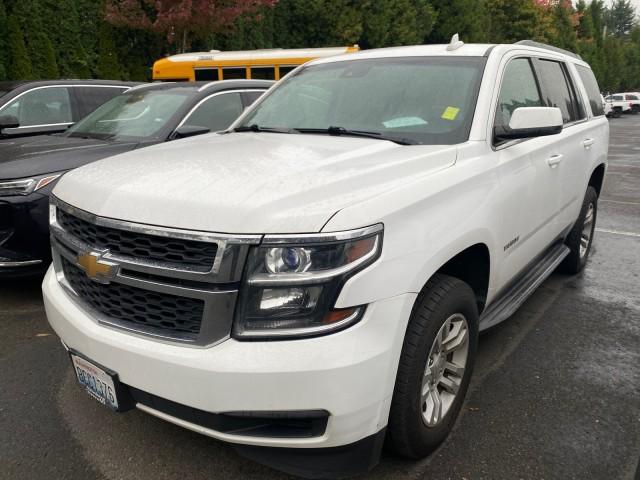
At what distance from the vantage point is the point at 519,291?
3.49m

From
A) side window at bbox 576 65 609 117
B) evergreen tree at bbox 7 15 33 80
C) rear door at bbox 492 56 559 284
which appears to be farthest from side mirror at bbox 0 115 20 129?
evergreen tree at bbox 7 15 33 80

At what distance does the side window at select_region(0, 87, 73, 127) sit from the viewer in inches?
254

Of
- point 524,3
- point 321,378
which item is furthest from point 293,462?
point 524,3

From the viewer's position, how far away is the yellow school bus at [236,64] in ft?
48.7

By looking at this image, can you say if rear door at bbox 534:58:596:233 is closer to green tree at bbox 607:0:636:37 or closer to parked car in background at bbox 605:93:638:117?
parked car in background at bbox 605:93:638:117

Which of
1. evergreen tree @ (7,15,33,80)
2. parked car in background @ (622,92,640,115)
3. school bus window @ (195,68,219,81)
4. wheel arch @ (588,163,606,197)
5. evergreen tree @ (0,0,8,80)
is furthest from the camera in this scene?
parked car in background @ (622,92,640,115)

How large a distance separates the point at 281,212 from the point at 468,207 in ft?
3.32

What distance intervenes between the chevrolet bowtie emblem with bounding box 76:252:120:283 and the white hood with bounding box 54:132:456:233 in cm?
18

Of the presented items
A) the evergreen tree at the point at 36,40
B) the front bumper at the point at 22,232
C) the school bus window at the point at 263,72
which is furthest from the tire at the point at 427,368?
the evergreen tree at the point at 36,40

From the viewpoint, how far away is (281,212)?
6.32 ft

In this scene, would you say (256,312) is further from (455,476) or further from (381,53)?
(381,53)

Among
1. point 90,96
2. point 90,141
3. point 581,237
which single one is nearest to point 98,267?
point 90,141

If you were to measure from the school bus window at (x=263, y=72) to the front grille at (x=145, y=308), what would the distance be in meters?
13.7

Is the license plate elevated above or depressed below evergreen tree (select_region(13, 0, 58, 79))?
below
